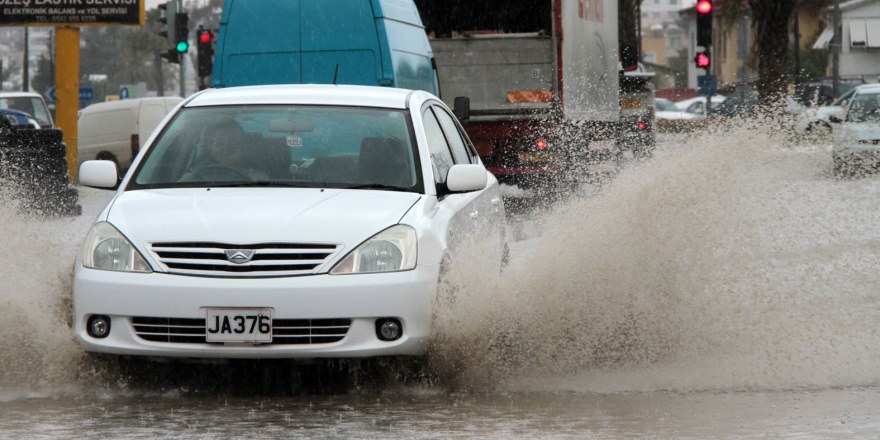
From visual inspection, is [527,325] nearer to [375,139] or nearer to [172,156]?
[375,139]

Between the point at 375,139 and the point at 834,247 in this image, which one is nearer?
the point at 375,139

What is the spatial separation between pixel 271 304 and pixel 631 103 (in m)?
20.2

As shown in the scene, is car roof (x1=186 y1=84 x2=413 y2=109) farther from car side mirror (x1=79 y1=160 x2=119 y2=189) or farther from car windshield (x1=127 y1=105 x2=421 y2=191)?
car side mirror (x1=79 y1=160 x2=119 y2=189)

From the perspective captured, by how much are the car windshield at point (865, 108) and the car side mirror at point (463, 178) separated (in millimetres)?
16319

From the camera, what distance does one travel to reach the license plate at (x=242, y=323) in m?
6.05

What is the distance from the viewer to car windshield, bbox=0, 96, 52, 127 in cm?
2473

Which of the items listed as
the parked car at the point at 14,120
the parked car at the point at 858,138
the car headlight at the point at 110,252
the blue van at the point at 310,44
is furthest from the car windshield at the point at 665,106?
the car headlight at the point at 110,252

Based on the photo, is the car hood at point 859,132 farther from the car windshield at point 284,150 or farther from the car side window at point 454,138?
the car windshield at point 284,150

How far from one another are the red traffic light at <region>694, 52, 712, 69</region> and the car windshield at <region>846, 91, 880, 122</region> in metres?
2.77

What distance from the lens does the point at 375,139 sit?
7262 millimetres

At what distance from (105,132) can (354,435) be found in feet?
90.6

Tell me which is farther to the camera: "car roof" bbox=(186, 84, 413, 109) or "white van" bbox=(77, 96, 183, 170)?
"white van" bbox=(77, 96, 183, 170)

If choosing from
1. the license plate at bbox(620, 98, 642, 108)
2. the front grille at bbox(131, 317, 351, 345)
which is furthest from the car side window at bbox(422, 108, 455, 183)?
the license plate at bbox(620, 98, 642, 108)

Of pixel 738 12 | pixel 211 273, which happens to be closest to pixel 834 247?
pixel 211 273
